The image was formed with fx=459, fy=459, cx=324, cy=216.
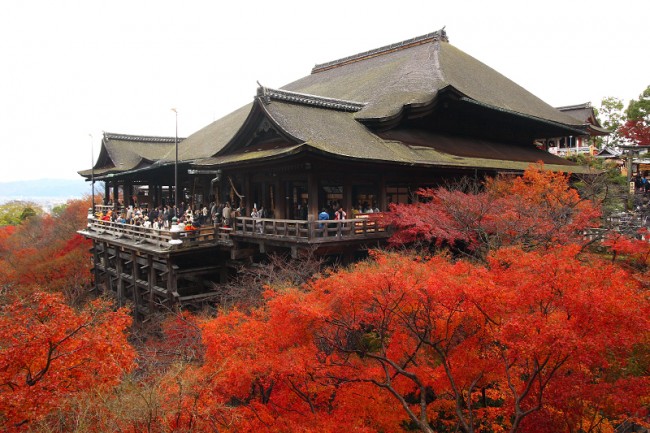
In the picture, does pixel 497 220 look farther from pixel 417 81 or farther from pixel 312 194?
pixel 417 81

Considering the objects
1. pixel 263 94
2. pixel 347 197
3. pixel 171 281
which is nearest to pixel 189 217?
pixel 171 281

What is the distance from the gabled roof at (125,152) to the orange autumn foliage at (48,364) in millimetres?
25480

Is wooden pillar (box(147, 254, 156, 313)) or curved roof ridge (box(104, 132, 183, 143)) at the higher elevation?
curved roof ridge (box(104, 132, 183, 143))

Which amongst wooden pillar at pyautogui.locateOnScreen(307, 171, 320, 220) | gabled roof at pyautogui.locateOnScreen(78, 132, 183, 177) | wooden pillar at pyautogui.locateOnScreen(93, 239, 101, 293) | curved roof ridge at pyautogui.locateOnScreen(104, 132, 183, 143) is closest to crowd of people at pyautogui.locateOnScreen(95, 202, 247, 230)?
wooden pillar at pyautogui.locateOnScreen(93, 239, 101, 293)

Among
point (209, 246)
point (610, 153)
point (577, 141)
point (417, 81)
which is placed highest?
point (417, 81)

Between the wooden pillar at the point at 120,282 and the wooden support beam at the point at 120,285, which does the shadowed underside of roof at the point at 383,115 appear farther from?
the wooden support beam at the point at 120,285

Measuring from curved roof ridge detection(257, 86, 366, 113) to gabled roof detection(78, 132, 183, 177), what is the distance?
1805 centimetres

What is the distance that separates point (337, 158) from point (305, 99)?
5593 mm

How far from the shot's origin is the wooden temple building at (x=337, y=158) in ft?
52.5

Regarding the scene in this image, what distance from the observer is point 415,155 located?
17.9 metres

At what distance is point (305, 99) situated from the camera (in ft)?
62.2

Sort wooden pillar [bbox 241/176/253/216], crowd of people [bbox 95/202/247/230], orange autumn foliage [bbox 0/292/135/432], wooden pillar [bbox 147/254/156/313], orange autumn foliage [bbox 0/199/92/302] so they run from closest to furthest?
orange autumn foliage [bbox 0/292/135/432], crowd of people [bbox 95/202/247/230], wooden pillar [bbox 241/176/253/216], wooden pillar [bbox 147/254/156/313], orange autumn foliage [bbox 0/199/92/302]

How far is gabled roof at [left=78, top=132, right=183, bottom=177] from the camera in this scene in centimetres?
3491

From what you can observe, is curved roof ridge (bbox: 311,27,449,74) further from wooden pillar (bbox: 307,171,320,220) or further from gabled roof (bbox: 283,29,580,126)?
wooden pillar (bbox: 307,171,320,220)
